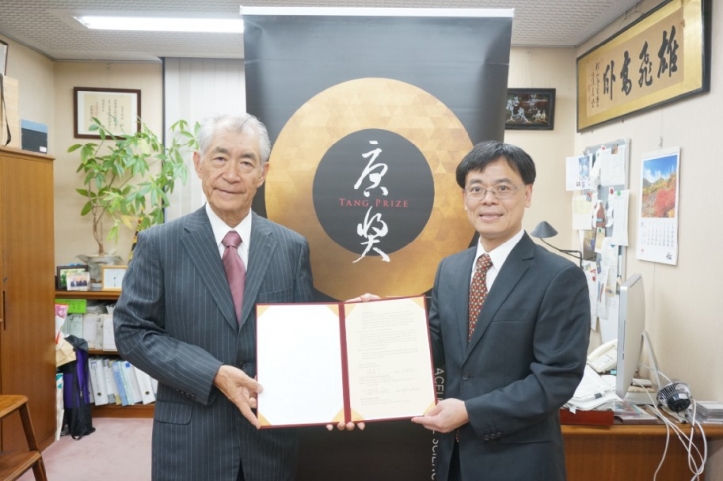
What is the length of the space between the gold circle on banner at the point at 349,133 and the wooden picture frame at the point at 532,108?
229 cm

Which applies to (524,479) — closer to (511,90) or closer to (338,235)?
(338,235)

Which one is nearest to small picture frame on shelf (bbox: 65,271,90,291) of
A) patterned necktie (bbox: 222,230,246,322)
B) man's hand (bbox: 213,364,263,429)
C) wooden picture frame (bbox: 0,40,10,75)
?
wooden picture frame (bbox: 0,40,10,75)

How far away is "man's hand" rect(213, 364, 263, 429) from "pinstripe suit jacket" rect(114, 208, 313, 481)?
0.04 metres

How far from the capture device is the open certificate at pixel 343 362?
4.64ft

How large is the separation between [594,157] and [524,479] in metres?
2.70

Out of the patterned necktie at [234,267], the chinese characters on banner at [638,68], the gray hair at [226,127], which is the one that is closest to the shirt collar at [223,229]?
the patterned necktie at [234,267]

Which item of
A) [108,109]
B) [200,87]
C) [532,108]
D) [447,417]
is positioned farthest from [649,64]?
[108,109]

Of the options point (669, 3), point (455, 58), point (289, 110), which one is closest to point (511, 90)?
point (669, 3)

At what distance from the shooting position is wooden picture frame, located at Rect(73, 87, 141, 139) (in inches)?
178

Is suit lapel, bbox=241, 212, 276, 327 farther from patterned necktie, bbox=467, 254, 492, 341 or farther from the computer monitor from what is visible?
the computer monitor

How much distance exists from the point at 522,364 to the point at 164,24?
3.28 meters

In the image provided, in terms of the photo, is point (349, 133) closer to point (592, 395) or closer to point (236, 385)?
point (236, 385)

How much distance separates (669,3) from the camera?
2.59 m

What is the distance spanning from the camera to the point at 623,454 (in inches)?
85.9
